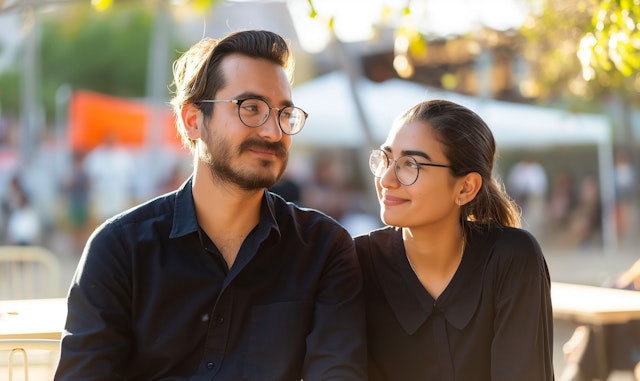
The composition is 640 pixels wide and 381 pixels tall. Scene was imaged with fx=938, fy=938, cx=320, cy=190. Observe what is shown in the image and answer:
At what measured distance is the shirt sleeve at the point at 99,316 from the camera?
2576 millimetres

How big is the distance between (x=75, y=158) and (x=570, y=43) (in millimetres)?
14774

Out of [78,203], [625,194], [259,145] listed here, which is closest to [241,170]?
[259,145]

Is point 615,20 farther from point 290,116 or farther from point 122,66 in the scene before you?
point 122,66

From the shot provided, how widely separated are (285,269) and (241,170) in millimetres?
330

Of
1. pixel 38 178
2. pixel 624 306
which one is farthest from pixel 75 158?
pixel 624 306

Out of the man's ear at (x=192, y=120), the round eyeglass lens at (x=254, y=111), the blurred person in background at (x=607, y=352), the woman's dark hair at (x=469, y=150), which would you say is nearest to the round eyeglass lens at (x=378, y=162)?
the woman's dark hair at (x=469, y=150)

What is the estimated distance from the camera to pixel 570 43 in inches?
269

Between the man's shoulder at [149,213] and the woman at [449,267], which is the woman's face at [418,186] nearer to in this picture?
the woman at [449,267]

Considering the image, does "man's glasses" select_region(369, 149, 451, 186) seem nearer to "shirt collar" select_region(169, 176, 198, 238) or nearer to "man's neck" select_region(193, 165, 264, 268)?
"man's neck" select_region(193, 165, 264, 268)

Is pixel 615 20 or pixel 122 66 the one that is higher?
pixel 122 66

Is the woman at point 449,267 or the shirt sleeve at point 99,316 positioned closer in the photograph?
the shirt sleeve at point 99,316

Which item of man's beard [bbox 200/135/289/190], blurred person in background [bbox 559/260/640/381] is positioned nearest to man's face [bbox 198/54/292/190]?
man's beard [bbox 200/135/289/190]

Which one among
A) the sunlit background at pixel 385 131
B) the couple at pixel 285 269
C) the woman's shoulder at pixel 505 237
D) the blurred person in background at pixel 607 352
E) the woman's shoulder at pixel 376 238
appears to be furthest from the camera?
the sunlit background at pixel 385 131

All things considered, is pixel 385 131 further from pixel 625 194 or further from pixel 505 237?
pixel 505 237
